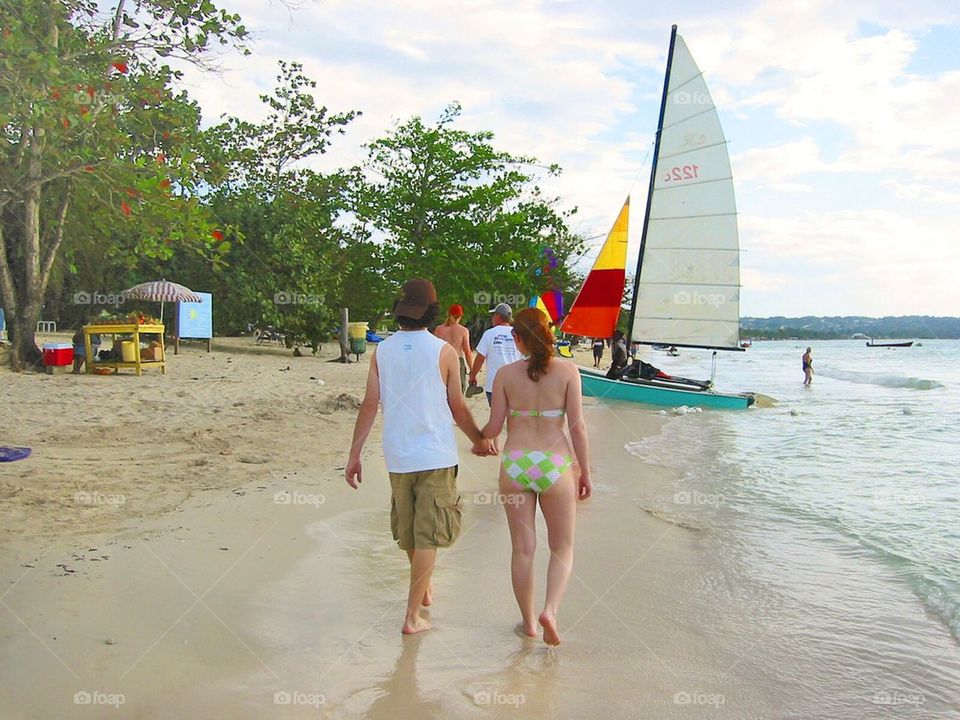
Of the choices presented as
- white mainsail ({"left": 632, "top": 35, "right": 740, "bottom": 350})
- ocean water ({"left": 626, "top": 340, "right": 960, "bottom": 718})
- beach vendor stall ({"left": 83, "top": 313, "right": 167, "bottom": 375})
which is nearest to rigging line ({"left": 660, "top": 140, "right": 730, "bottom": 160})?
white mainsail ({"left": 632, "top": 35, "right": 740, "bottom": 350})

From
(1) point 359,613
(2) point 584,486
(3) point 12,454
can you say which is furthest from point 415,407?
(3) point 12,454

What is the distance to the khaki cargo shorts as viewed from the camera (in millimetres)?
3936

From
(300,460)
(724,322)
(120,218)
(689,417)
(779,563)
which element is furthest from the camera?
(724,322)

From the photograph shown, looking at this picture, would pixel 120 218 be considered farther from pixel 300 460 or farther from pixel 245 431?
pixel 300 460

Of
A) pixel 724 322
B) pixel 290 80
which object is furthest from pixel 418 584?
pixel 290 80

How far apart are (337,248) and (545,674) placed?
103ft

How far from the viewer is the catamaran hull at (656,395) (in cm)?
1822

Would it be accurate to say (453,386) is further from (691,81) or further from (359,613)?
(691,81)

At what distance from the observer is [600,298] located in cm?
2022

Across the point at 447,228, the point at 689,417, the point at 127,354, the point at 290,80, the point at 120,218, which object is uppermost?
the point at 290,80

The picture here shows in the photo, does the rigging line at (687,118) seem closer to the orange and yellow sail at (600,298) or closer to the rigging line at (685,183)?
the rigging line at (685,183)

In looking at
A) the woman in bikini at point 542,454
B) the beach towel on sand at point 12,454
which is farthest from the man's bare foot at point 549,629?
the beach towel on sand at point 12,454

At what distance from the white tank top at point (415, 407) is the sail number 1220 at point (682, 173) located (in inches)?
667

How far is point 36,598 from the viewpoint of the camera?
4.21 metres
